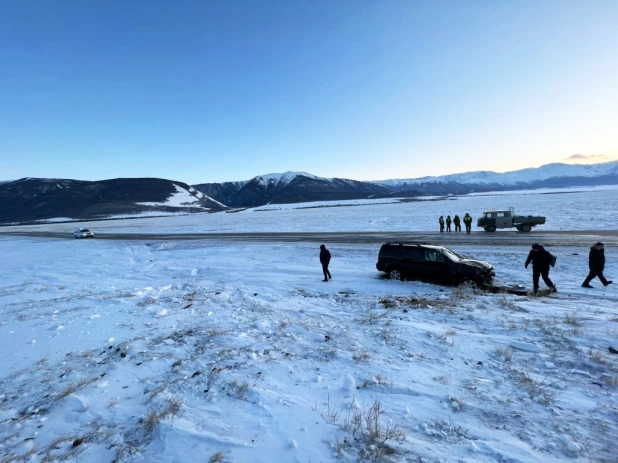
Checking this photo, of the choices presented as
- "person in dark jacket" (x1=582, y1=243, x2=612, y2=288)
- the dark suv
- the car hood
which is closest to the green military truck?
"person in dark jacket" (x1=582, y1=243, x2=612, y2=288)

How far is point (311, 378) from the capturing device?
5.24 m

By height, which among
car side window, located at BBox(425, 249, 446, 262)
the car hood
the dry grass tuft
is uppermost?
car side window, located at BBox(425, 249, 446, 262)

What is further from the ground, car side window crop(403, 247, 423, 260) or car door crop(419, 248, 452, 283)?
car side window crop(403, 247, 423, 260)

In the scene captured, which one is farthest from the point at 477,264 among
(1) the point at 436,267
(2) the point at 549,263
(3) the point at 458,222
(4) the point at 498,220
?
(3) the point at 458,222

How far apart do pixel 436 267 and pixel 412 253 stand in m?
1.13

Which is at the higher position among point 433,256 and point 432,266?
point 433,256

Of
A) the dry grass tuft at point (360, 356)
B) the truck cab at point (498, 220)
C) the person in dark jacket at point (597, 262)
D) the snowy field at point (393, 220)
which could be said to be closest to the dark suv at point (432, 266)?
the person in dark jacket at point (597, 262)

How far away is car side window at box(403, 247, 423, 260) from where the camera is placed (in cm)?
1274

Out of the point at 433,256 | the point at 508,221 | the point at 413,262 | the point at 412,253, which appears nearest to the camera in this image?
the point at 433,256

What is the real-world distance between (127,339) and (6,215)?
243 m

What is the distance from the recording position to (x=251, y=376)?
5309 mm

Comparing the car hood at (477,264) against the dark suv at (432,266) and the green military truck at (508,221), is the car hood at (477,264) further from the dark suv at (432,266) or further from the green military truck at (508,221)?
the green military truck at (508,221)

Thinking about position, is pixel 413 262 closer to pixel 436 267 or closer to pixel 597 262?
pixel 436 267

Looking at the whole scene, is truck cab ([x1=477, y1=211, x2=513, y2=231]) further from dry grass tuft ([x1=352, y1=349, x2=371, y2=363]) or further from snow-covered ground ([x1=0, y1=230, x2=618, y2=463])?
dry grass tuft ([x1=352, y1=349, x2=371, y2=363])
